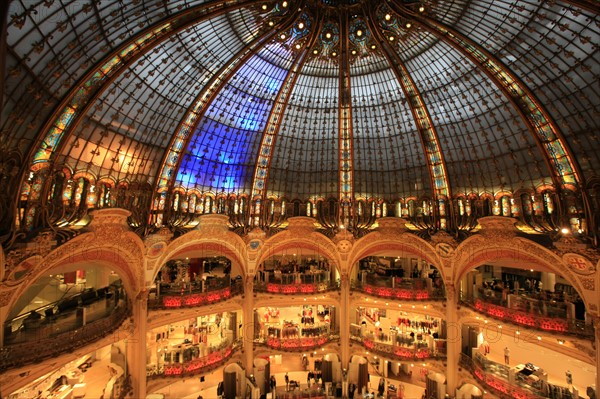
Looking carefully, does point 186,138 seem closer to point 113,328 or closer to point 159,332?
point 113,328

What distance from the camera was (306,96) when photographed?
3017cm

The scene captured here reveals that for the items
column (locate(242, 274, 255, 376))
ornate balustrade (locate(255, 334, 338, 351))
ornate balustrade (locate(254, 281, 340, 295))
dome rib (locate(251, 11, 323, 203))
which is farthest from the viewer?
ornate balustrade (locate(254, 281, 340, 295))

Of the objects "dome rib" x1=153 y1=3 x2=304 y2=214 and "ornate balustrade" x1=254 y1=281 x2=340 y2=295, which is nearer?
"dome rib" x1=153 y1=3 x2=304 y2=214

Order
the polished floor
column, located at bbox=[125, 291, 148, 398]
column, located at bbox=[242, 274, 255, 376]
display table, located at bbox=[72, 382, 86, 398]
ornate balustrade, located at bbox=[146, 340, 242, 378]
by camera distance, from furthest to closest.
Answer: column, located at bbox=[242, 274, 255, 376] < the polished floor < ornate balustrade, located at bbox=[146, 340, 242, 378] < column, located at bbox=[125, 291, 148, 398] < display table, located at bbox=[72, 382, 86, 398]

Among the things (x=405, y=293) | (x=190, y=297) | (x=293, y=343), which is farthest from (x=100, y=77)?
(x=405, y=293)

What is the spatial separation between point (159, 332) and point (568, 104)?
34.7 meters

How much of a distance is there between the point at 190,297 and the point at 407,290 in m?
18.0

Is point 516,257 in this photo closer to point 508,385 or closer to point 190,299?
point 508,385

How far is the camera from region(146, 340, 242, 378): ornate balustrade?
1083 inches

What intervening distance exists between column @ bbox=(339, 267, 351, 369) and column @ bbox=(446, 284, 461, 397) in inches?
335

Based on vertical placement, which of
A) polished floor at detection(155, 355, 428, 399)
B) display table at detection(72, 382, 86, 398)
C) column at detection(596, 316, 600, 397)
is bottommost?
polished floor at detection(155, 355, 428, 399)

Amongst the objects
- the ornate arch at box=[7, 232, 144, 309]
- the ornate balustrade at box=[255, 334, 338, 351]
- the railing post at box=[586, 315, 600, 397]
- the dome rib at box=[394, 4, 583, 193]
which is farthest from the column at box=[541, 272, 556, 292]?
the ornate arch at box=[7, 232, 144, 309]

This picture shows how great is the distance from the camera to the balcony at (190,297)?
28219 millimetres

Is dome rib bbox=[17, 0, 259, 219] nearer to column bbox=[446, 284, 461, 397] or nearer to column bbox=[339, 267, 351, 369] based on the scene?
column bbox=[339, 267, 351, 369]
